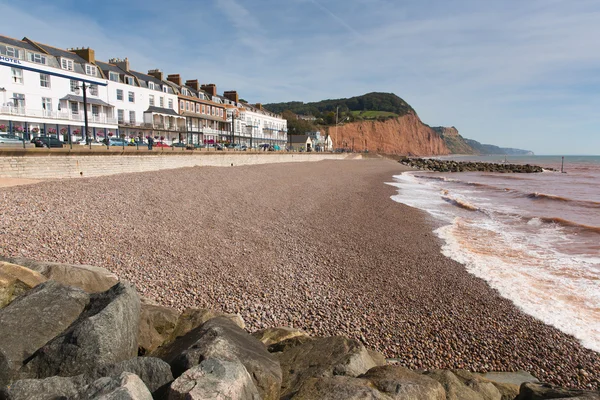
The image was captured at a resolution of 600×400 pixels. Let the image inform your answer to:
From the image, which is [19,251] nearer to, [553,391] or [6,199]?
[6,199]

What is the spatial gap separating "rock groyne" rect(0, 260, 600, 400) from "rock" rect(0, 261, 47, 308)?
0.03 feet

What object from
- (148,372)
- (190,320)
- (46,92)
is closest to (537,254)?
(190,320)

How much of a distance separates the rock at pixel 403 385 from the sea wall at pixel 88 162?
17512 millimetres

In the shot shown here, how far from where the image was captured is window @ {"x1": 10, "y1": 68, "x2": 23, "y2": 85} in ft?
92.8

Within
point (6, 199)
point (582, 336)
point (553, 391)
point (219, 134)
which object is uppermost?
point (219, 134)

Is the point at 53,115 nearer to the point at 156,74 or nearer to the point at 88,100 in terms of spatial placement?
the point at 88,100

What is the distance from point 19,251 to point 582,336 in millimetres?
10565

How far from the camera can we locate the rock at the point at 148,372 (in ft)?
10.0

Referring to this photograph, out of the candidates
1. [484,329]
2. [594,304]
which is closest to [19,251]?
[484,329]

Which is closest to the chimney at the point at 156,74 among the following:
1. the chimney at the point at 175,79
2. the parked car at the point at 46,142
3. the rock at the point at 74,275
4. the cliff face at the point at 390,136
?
the chimney at the point at 175,79

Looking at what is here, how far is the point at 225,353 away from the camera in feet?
11.3

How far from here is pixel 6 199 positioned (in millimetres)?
10750

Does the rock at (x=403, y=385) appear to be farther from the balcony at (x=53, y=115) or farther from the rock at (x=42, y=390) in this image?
the balcony at (x=53, y=115)

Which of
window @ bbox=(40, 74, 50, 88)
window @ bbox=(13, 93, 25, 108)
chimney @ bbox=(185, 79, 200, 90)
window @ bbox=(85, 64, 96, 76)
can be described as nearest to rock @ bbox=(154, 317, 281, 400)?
window @ bbox=(13, 93, 25, 108)
